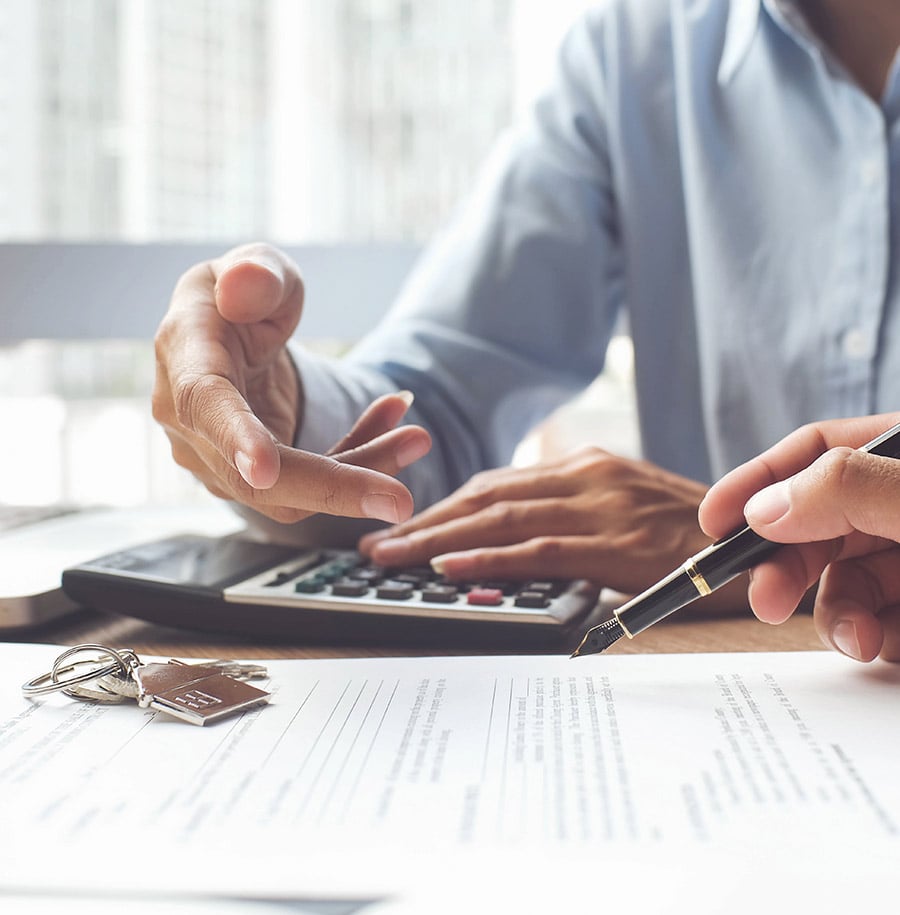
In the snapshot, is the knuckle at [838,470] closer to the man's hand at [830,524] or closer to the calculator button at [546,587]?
the man's hand at [830,524]

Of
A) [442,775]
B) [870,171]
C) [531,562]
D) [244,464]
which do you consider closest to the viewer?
[442,775]

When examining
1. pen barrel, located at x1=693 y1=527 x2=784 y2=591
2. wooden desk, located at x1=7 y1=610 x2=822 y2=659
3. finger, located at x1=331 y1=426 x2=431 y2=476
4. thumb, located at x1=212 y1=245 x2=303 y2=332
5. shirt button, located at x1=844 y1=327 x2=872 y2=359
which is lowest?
wooden desk, located at x1=7 y1=610 x2=822 y2=659

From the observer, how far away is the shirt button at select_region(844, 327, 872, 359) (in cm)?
67

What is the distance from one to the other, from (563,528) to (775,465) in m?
0.13

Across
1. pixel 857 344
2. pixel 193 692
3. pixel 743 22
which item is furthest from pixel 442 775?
pixel 743 22

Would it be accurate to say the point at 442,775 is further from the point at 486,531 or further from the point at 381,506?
the point at 486,531

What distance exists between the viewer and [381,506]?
0.33m

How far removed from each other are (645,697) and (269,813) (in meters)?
0.14

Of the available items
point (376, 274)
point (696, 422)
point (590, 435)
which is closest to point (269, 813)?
point (696, 422)

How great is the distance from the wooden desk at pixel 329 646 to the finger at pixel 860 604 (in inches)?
1.4

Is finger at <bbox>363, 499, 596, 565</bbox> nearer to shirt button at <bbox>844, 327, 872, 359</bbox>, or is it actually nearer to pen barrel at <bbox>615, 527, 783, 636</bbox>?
pen barrel at <bbox>615, 527, 783, 636</bbox>

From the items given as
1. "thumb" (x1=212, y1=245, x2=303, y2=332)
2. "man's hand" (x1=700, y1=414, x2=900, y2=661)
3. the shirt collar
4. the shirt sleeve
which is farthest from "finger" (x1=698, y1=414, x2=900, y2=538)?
the shirt collar

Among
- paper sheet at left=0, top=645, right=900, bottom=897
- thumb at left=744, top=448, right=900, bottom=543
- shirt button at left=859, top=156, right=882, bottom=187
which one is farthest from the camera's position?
shirt button at left=859, top=156, right=882, bottom=187

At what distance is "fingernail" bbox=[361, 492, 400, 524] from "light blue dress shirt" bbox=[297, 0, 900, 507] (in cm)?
28
